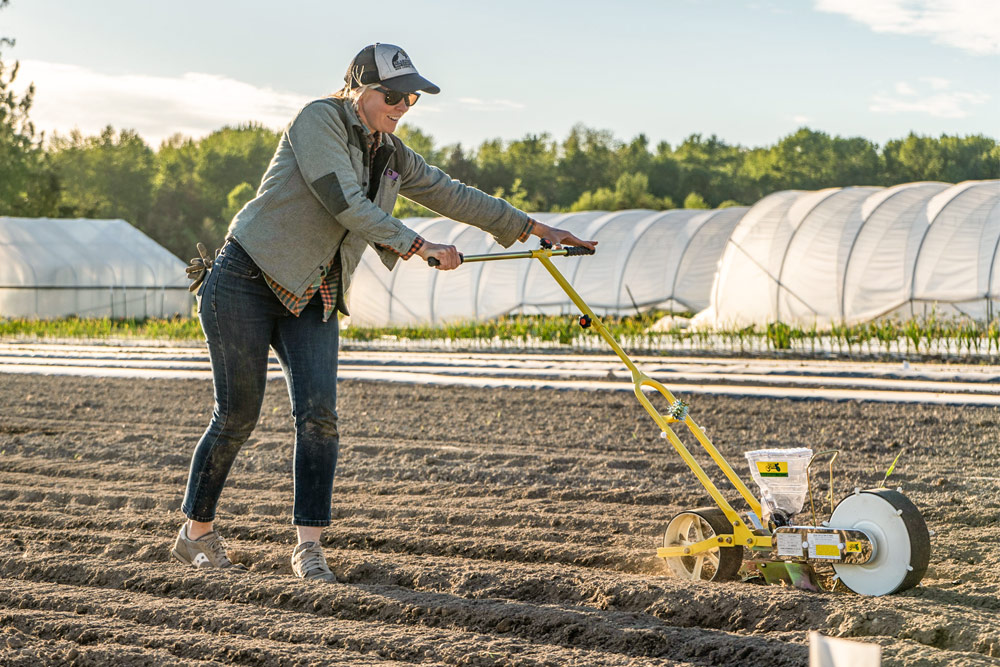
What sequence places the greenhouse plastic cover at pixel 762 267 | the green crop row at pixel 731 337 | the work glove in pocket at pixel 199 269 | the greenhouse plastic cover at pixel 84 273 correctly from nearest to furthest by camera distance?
1. the work glove in pocket at pixel 199 269
2. the green crop row at pixel 731 337
3. the greenhouse plastic cover at pixel 762 267
4. the greenhouse plastic cover at pixel 84 273

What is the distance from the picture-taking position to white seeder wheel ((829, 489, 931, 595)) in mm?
3115

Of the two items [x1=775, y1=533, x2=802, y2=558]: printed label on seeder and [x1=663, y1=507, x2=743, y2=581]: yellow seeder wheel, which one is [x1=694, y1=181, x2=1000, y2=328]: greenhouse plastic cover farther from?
[x1=775, y1=533, x2=802, y2=558]: printed label on seeder

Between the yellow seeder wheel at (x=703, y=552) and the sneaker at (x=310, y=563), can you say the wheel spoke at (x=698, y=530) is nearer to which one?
the yellow seeder wheel at (x=703, y=552)

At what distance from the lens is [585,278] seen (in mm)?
20109

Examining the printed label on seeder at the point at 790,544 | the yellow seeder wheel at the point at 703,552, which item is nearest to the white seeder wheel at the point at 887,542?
the printed label on seeder at the point at 790,544

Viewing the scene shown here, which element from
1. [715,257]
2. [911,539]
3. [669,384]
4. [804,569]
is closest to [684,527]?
[804,569]

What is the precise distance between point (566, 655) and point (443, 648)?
0.32 meters

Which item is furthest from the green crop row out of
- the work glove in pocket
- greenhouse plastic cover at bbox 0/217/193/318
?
the work glove in pocket

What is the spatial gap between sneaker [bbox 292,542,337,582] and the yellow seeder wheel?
3.72 feet

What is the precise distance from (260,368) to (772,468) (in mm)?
1712

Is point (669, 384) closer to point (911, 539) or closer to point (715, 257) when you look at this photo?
point (911, 539)

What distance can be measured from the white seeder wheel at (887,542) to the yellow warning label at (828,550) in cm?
8

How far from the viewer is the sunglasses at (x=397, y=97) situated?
3520mm

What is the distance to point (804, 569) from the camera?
3.26 meters
